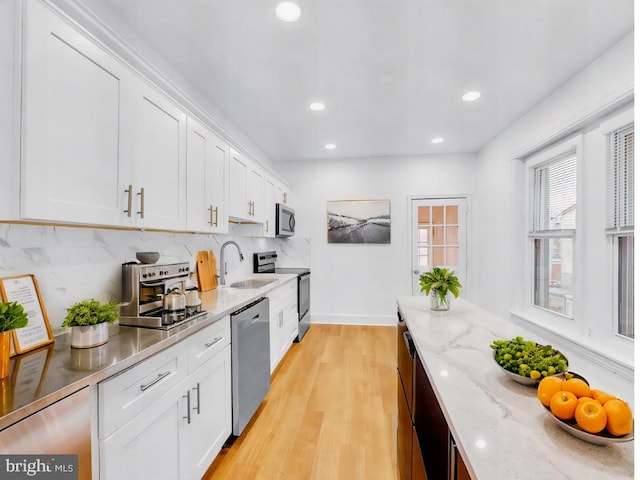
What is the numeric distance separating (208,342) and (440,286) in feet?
4.67

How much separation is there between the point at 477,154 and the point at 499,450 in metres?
4.68

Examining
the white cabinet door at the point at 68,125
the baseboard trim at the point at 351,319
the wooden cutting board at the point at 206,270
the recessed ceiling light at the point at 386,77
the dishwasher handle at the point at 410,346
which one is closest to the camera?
the white cabinet door at the point at 68,125

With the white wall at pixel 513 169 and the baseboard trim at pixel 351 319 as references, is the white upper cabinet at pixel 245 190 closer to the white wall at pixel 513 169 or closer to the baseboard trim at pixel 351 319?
the baseboard trim at pixel 351 319

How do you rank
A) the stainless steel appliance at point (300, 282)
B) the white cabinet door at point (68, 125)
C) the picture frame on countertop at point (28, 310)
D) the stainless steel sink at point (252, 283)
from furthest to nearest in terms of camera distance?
1. the stainless steel appliance at point (300, 282)
2. the stainless steel sink at point (252, 283)
3. the picture frame on countertop at point (28, 310)
4. the white cabinet door at point (68, 125)

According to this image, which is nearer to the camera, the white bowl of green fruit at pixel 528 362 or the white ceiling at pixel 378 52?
the white bowl of green fruit at pixel 528 362

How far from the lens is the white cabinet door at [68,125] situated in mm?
1061

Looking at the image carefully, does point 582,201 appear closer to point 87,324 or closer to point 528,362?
point 528,362

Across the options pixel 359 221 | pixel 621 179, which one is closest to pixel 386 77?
pixel 621 179

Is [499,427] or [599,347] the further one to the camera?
[599,347]

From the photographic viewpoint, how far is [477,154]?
4.55m

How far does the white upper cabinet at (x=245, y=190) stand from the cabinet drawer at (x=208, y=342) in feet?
3.93

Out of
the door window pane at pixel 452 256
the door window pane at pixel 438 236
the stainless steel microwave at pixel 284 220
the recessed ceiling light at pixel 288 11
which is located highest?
the recessed ceiling light at pixel 288 11

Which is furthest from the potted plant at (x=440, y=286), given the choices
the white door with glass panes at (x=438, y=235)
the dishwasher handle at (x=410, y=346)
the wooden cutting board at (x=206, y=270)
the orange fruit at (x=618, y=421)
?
the white door with glass panes at (x=438, y=235)

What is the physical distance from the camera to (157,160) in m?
1.74
